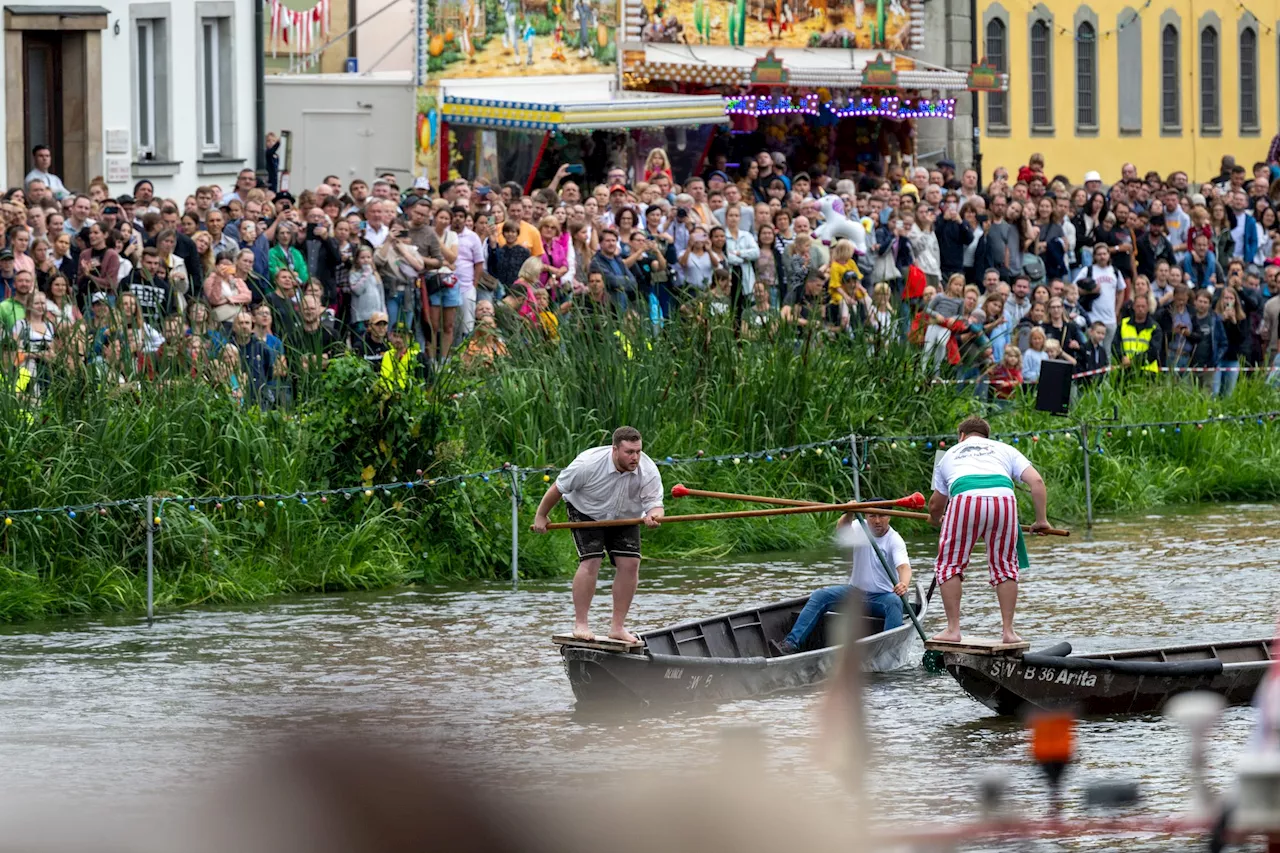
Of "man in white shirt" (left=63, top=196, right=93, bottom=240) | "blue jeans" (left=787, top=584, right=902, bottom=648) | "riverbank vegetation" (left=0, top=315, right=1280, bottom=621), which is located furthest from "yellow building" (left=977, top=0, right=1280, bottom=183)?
"blue jeans" (left=787, top=584, right=902, bottom=648)

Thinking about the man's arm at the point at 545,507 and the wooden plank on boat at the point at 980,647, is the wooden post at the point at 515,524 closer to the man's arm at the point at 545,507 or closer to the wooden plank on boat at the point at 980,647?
the man's arm at the point at 545,507

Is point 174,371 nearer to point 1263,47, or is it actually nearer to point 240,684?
point 240,684

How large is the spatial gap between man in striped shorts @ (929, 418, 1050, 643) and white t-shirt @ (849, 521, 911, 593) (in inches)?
36.2

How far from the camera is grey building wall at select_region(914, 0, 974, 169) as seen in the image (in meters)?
49.2

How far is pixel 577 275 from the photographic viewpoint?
23.7 meters

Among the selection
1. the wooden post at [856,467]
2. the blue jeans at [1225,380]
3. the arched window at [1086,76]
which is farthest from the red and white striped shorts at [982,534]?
the arched window at [1086,76]

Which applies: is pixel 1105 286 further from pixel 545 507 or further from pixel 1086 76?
pixel 1086 76

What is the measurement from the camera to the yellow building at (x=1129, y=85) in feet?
171

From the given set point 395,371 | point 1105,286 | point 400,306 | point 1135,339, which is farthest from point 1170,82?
point 395,371

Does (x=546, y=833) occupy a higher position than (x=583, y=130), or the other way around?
(x=583, y=130)

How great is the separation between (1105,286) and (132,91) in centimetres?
1247

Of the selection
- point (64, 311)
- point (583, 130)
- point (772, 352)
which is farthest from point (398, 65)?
point (64, 311)

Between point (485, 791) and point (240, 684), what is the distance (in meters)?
11.5

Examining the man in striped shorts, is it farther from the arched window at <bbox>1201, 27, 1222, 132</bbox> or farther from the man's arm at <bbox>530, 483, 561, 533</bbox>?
the arched window at <bbox>1201, 27, 1222, 132</bbox>
